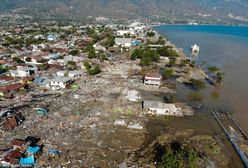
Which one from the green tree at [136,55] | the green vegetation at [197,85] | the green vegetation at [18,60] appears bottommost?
the green vegetation at [197,85]

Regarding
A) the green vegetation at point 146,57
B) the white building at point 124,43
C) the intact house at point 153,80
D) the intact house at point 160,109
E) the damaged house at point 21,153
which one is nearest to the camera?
the damaged house at point 21,153

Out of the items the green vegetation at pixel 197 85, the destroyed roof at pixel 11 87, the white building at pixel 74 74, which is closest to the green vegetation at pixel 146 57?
the green vegetation at pixel 197 85

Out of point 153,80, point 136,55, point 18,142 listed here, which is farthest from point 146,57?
point 18,142

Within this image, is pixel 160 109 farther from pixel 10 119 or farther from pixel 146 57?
pixel 146 57

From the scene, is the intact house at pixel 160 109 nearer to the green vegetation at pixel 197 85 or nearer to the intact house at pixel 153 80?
the intact house at pixel 153 80

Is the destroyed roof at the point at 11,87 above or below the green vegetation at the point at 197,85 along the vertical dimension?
above

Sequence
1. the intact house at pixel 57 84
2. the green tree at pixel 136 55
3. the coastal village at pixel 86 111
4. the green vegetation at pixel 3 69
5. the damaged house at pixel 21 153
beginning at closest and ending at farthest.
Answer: the damaged house at pixel 21 153
the coastal village at pixel 86 111
the intact house at pixel 57 84
the green vegetation at pixel 3 69
the green tree at pixel 136 55

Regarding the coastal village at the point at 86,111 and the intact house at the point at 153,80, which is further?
the intact house at the point at 153,80

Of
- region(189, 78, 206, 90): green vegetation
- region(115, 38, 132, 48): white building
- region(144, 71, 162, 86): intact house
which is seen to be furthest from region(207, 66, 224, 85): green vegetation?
region(115, 38, 132, 48): white building
